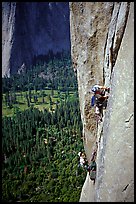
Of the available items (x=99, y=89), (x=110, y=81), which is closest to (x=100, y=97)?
(x=99, y=89)

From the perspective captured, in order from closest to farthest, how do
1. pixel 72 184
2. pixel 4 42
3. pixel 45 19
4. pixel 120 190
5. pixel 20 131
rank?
pixel 120 190 < pixel 72 184 < pixel 20 131 < pixel 4 42 < pixel 45 19

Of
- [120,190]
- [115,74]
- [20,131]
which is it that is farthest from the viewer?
[20,131]

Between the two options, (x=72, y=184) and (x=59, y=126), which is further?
(x=59, y=126)

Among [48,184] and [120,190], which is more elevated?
[120,190]

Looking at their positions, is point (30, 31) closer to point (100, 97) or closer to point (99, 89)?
point (99, 89)

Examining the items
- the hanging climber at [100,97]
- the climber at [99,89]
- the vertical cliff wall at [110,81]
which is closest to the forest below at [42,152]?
the vertical cliff wall at [110,81]

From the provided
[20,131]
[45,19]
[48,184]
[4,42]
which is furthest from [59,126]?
[45,19]

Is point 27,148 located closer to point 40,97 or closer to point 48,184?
point 48,184
